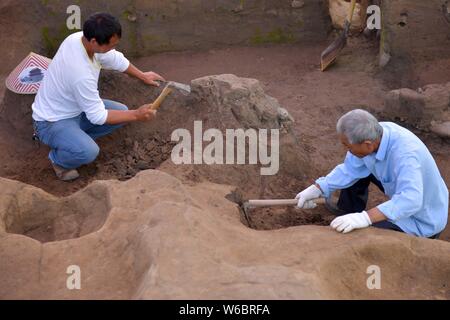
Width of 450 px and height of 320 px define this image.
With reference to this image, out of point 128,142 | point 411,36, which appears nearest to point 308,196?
point 128,142

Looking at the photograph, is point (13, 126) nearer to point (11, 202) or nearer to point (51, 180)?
point (51, 180)

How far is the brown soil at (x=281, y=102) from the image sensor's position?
4.42 m

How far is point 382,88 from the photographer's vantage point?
18.7 ft

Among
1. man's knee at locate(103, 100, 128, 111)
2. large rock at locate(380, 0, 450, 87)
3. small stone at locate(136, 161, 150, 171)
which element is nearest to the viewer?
small stone at locate(136, 161, 150, 171)

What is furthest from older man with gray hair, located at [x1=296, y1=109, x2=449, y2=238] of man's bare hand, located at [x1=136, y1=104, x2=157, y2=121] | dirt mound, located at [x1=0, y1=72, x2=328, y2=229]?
man's bare hand, located at [x1=136, y1=104, x2=157, y2=121]

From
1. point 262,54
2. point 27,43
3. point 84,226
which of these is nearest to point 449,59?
point 262,54

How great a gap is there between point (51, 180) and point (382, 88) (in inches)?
125

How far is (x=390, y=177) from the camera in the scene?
3.46 meters

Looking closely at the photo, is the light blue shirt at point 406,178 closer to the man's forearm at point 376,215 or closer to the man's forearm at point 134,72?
the man's forearm at point 376,215

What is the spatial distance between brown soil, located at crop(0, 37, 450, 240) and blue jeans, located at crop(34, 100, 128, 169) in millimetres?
182

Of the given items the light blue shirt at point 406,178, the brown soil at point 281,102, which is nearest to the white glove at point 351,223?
the light blue shirt at point 406,178

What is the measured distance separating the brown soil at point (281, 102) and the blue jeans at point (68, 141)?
18cm

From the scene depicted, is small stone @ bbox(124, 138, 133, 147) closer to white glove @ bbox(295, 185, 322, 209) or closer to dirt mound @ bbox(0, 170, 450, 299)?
dirt mound @ bbox(0, 170, 450, 299)

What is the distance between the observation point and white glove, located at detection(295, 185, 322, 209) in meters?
3.71
